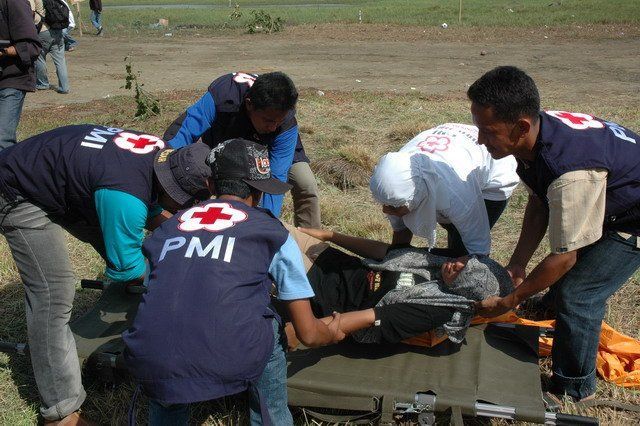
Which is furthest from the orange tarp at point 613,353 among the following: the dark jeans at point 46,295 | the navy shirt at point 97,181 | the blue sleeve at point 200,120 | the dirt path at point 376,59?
the dirt path at point 376,59

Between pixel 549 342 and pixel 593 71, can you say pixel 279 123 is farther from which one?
pixel 593 71

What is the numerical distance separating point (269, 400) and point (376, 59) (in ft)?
40.2

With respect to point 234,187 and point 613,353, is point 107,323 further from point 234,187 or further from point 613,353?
point 613,353

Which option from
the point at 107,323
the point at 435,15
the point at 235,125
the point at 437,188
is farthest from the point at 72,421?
the point at 435,15

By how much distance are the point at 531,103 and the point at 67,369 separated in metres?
2.25

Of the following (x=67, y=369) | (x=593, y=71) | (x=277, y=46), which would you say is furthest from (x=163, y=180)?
(x=277, y=46)

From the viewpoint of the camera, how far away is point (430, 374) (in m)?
3.10

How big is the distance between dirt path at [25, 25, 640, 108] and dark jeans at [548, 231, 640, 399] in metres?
7.38

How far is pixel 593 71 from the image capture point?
39.1ft

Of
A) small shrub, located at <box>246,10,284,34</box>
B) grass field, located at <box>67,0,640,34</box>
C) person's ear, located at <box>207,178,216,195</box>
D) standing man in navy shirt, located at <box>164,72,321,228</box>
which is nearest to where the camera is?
person's ear, located at <box>207,178,216,195</box>

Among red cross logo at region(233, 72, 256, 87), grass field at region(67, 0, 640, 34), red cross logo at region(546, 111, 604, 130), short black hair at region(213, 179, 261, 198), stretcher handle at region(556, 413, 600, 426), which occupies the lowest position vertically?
grass field at region(67, 0, 640, 34)

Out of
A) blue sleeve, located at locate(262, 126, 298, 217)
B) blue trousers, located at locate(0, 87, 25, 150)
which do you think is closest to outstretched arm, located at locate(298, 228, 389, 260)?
blue sleeve, located at locate(262, 126, 298, 217)

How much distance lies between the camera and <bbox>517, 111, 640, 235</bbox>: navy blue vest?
2.59m

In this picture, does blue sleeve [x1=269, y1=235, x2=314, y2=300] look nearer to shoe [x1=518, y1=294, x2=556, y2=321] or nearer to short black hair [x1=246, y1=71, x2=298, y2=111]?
short black hair [x1=246, y1=71, x2=298, y2=111]
